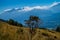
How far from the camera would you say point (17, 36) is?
53.7 ft

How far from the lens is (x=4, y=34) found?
1532cm

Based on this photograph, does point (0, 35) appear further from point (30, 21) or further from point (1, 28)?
point (30, 21)

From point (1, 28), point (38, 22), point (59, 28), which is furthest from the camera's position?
point (59, 28)

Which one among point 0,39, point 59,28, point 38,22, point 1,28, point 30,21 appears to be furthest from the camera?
point 59,28

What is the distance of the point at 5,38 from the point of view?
14883 millimetres

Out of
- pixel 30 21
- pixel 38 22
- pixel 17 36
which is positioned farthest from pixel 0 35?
pixel 38 22

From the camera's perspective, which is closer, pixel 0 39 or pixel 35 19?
pixel 0 39

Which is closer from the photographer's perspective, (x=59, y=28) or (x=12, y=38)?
(x=12, y=38)

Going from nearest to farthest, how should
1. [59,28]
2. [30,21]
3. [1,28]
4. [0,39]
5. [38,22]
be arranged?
[0,39] → [1,28] → [30,21] → [38,22] → [59,28]

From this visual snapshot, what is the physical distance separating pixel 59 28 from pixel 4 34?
116094 millimetres

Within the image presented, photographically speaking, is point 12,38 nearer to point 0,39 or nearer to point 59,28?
point 0,39

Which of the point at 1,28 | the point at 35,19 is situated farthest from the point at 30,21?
the point at 1,28

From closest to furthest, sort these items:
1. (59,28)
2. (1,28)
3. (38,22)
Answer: (1,28) < (38,22) < (59,28)

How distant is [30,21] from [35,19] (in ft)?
18.5
